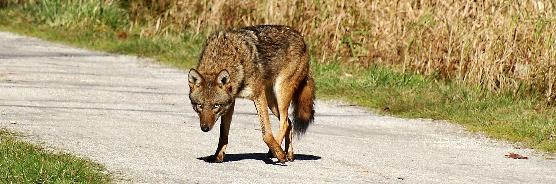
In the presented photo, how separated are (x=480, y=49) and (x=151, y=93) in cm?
389

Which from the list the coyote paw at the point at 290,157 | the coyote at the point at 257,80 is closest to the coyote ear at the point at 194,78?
the coyote at the point at 257,80

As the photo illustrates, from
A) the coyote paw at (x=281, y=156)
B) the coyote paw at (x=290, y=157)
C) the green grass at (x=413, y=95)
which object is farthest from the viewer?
the green grass at (x=413, y=95)

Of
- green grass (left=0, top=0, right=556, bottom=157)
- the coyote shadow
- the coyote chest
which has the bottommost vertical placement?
green grass (left=0, top=0, right=556, bottom=157)

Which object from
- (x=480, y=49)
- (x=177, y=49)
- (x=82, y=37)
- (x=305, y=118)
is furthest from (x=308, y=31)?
(x=305, y=118)

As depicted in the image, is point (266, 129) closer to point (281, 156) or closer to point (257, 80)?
point (281, 156)

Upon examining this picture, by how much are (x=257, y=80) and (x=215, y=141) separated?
1787 millimetres

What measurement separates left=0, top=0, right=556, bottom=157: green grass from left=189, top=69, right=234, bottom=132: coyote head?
3456mm

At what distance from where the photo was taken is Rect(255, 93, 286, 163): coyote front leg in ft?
35.9

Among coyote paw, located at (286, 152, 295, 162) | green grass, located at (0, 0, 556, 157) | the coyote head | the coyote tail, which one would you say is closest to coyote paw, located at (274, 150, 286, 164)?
coyote paw, located at (286, 152, 295, 162)

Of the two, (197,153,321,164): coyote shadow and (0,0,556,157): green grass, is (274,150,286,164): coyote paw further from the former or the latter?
(0,0,556,157): green grass

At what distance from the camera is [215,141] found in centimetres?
1268

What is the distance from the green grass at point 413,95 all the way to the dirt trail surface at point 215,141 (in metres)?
0.36

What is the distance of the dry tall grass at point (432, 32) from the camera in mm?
15727

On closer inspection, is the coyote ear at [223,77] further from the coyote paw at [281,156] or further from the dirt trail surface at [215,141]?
the coyote paw at [281,156]
